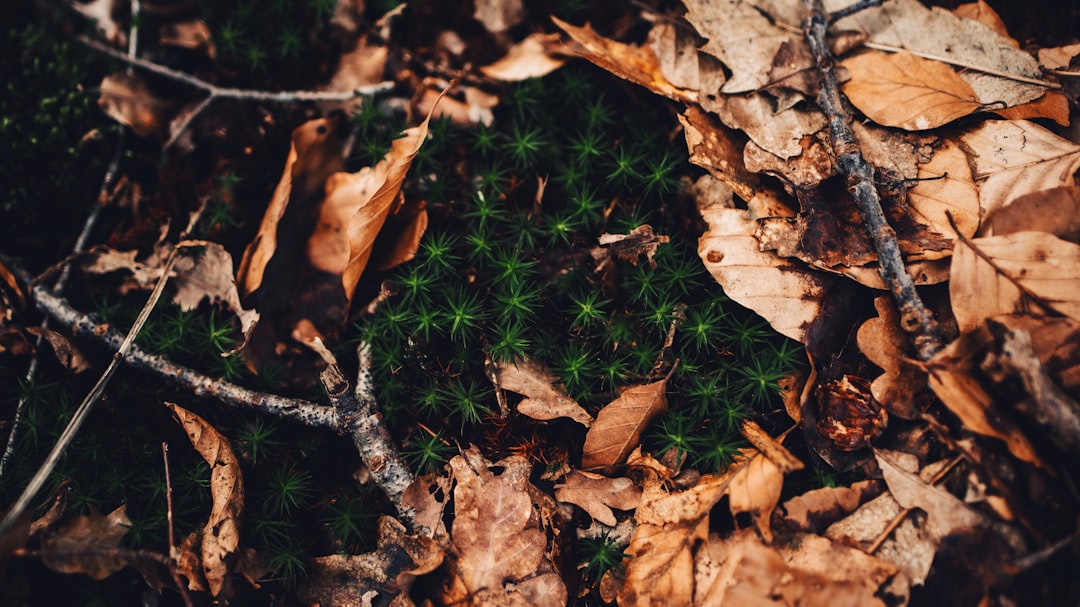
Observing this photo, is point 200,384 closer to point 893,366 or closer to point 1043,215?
point 893,366

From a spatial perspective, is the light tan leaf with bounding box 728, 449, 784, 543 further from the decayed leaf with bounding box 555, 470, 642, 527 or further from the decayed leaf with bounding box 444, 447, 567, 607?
the decayed leaf with bounding box 444, 447, 567, 607

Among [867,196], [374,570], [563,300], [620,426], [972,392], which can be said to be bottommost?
[374,570]

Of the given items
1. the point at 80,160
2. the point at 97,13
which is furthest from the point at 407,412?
the point at 97,13

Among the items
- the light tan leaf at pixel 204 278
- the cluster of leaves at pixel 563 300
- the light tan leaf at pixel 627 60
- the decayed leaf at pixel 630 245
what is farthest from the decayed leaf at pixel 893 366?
the light tan leaf at pixel 204 278

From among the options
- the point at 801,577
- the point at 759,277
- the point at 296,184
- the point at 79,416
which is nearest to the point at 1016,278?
the point at 759,277

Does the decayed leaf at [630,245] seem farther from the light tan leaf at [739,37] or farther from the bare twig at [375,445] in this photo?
the bare twig at [375,445]

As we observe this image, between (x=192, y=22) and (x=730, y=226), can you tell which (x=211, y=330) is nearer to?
(x=192, y=22)
